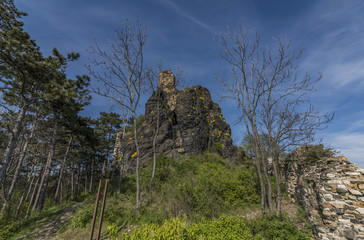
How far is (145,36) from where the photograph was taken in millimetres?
11336

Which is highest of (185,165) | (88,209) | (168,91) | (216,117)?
(168,91)

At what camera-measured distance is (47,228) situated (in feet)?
28.6

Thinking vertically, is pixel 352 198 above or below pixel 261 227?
above

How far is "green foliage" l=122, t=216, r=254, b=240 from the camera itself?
326 cm

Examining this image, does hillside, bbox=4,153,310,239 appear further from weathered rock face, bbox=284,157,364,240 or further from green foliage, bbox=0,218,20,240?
Answer: weathered rock face, bbox=284,157,364,240

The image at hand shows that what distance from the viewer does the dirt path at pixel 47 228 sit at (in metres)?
7.79

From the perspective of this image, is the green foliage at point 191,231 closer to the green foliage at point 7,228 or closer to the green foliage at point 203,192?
the green foliage at point 203,192

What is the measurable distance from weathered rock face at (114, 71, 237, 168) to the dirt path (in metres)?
9.13

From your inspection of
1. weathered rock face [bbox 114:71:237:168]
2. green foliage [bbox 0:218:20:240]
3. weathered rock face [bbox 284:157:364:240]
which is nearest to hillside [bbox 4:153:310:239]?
green foliage [bbox 0:218:20:240]

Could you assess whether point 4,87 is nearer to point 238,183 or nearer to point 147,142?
point 147,142

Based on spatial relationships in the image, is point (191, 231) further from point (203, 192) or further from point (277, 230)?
point (203, 192)

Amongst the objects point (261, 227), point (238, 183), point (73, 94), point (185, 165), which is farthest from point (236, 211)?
point (73, 94)

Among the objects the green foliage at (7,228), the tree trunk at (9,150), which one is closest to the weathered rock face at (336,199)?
the green foliage at (7,228)

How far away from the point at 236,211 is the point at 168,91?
1877 centimetres
